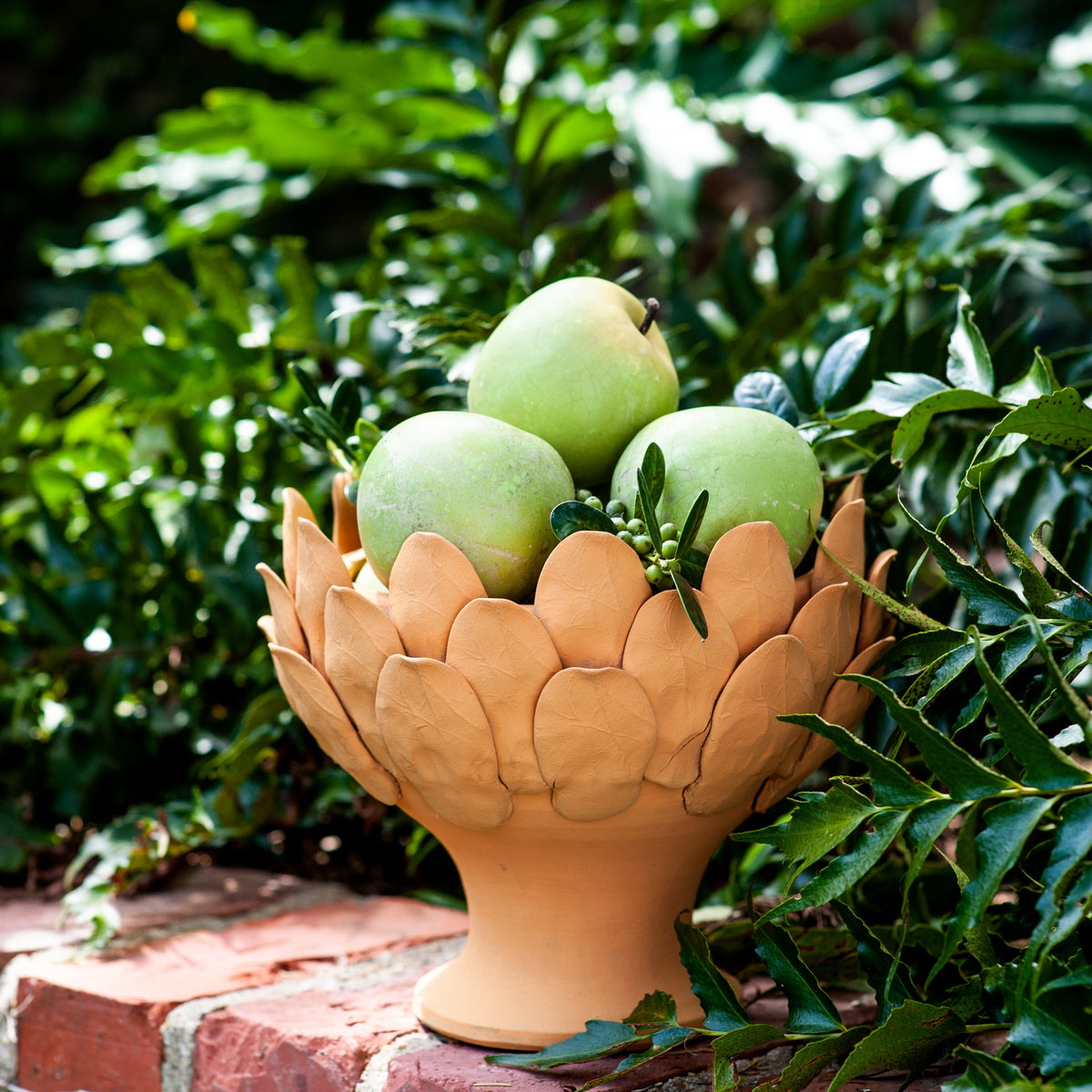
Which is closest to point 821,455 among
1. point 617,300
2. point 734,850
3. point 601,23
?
point 617,300

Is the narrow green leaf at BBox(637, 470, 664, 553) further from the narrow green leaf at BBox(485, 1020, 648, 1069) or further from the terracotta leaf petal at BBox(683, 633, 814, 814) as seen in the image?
the narrow green leaf at BBox(485, 1020, 648, 1069)

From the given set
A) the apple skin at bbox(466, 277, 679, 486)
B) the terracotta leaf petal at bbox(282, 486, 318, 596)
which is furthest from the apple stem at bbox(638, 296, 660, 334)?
the terracotta leaf petal at bbox(282, 486, 318, 596)

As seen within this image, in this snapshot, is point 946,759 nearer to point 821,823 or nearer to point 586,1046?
point 821,823

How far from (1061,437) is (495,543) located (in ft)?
0.93

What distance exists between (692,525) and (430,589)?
13cm

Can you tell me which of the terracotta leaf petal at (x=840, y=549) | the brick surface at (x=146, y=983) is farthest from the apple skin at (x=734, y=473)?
the brick surface at (x=146, y=983)

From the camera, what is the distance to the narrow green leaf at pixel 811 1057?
46 centimetres

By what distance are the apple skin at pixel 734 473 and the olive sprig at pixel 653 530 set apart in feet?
0.05

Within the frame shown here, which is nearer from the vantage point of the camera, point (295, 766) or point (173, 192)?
point (295, 766)

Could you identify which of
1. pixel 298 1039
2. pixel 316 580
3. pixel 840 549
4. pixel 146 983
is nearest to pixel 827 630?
pixel 840 549

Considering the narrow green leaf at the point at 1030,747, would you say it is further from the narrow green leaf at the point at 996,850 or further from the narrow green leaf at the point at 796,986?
the narrow green leaf at the point at 796,986

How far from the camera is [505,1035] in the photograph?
56cm

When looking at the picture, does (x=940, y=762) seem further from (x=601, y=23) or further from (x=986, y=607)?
(x=601, y=23)

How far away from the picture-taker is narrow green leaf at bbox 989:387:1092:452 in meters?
0.49
